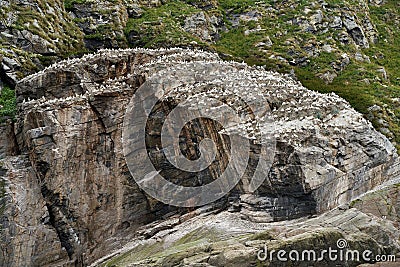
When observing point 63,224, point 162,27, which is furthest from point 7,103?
point 162,27

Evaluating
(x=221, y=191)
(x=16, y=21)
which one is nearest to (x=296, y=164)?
(x=221, y=191)

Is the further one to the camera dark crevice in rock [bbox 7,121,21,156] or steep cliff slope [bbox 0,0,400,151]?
steep cliff slope [bbox 0,0,400,151]

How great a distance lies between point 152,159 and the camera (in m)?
25.1

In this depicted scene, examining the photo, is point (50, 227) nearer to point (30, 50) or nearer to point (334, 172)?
point (334, 172)

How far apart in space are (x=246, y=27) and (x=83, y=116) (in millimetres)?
29853

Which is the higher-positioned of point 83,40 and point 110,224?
point 83,40

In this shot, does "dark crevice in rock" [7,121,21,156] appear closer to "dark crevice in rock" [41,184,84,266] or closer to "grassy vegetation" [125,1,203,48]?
"dark crevice in rock" [41,184,84,266]

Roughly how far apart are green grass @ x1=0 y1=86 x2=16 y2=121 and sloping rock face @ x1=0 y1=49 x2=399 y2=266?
147 centimetres

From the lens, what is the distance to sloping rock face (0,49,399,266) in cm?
2095

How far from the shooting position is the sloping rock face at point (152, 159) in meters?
21.0

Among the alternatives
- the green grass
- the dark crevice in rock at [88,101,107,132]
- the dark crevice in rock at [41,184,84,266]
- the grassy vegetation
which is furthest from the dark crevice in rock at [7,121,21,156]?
the grassy vegetation

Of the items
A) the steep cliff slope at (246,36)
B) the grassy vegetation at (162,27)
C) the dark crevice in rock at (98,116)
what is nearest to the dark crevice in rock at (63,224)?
the dark crevice in rock at (98,116)

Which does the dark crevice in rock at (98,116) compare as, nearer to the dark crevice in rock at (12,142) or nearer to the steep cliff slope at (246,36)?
the dark crevice in rock at (12,142)

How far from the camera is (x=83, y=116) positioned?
25375 millimetres
